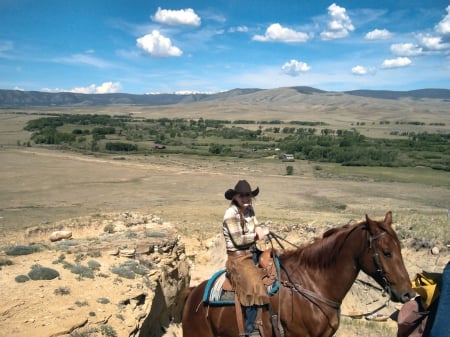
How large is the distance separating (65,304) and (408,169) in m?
70.1

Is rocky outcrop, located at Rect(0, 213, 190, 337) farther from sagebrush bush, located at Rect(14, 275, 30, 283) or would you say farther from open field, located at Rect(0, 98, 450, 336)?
open field, located at Rect(0, 98, 450, 336)

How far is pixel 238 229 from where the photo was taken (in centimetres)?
616

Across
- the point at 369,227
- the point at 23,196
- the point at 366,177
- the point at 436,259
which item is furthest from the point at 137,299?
the point at 366,177

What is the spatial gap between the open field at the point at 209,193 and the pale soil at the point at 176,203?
0.11m

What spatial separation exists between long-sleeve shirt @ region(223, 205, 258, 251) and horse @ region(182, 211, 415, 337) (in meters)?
0.74

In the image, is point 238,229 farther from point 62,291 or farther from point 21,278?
point 21,278

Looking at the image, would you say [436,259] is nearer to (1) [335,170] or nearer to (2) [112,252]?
(2) [112,252]

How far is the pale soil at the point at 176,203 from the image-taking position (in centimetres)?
844

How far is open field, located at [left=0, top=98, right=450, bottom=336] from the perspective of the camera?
21920 millimetres

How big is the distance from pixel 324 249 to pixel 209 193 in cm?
4006

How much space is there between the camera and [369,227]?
17.9ft

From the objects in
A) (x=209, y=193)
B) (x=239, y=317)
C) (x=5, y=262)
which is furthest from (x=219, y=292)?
(x=209, y=193)

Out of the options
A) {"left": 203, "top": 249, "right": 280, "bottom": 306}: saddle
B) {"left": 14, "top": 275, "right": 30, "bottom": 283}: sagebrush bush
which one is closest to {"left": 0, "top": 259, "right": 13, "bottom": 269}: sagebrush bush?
{"left": 14, "top": 275, "right": 30, "bottom": 283}: sagebrush bush

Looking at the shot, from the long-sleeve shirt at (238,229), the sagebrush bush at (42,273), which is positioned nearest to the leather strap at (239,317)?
the long-sleeve shirt at (238,229)
